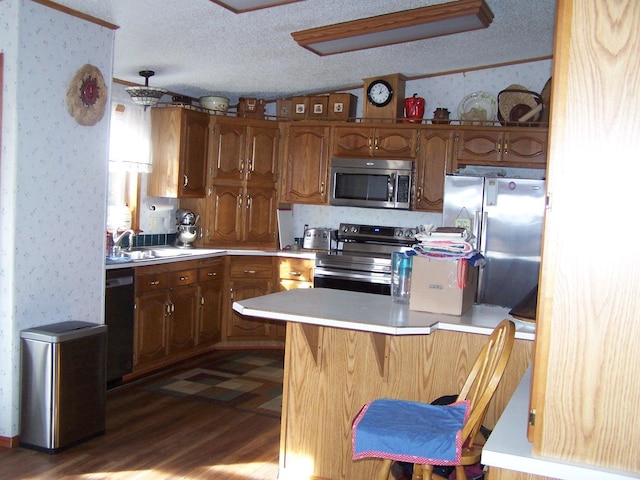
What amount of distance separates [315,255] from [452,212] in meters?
1.20

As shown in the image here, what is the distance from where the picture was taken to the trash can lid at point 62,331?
3.25 metres

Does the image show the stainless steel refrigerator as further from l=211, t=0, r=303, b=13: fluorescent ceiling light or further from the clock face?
l=211, t=0, r=303, b=13: fluorescent ceiling light

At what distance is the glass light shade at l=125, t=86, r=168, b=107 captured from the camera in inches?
191

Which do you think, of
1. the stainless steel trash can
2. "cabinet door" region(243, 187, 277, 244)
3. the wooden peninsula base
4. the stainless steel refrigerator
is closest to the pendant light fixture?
"cabinet door" region(243, 187, 277, 244)

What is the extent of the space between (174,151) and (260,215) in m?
0.98

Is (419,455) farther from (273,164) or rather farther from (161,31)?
(273,164)

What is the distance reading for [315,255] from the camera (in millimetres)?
5551

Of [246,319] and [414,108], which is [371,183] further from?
[246,319]

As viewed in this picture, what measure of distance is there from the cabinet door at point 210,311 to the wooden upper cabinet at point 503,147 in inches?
88.7

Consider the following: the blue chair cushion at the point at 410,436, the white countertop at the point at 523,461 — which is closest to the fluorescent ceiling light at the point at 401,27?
the blue chair cushion at the point at 410,436

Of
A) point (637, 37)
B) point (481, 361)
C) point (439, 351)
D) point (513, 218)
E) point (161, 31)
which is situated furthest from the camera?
point (513, 218)

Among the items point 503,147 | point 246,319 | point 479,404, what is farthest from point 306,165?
point 479,404

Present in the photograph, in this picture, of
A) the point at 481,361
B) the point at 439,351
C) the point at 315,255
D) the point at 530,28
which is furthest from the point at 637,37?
the point at 315,255

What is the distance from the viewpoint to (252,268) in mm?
5656
